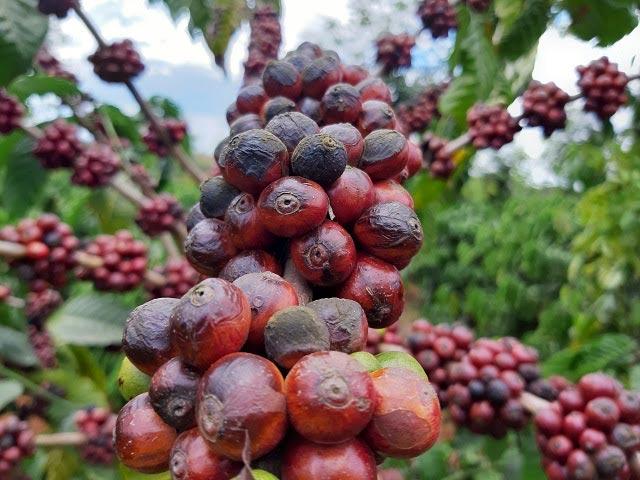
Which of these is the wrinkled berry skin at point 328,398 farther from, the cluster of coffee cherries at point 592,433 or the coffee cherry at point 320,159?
the cluster of coffee cherries at point 592,433

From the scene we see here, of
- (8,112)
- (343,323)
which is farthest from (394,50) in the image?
(343,323)

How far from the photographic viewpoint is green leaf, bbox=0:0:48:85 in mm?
1115

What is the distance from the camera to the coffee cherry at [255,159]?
583 mm

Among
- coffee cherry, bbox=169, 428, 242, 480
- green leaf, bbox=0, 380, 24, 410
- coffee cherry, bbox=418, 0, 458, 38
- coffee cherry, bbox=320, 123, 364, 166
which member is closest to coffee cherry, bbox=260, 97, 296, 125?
coffee cherry, bbox=320, 123, 364, 166

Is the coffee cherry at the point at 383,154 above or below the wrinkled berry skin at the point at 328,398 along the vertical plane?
above

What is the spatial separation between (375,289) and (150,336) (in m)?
0.22

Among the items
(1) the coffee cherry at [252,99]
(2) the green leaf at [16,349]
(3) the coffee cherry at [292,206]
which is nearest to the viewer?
(3) the coffee cherry at [292,206]

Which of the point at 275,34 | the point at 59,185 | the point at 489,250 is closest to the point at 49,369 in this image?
the point at 275,34

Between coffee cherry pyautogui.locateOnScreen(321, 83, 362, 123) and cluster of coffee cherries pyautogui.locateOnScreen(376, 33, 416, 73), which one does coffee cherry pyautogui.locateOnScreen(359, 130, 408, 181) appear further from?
cluster of coffee cherries pyautogui.locateOnScreen(376, 33, 416, 73)

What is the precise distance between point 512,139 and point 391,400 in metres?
1.01

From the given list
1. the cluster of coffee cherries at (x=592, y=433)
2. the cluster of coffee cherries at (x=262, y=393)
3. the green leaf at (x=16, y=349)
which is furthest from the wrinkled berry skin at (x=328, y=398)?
the green leaf at (x=16, y=349)

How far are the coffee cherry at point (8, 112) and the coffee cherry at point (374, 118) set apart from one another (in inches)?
47.2

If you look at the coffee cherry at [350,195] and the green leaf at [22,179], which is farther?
the green leaf at [22,179]

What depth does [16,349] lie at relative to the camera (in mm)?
1807
